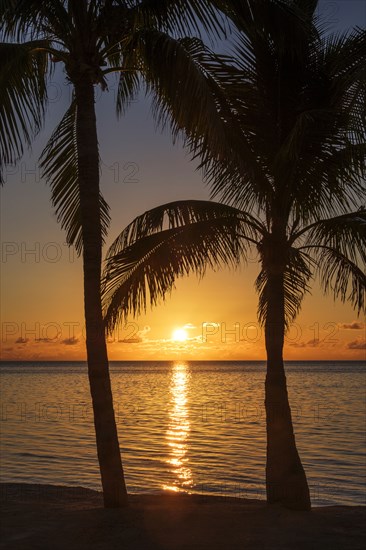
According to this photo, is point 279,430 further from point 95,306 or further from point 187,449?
point 187,449

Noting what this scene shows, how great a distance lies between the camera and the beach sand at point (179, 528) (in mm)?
8711

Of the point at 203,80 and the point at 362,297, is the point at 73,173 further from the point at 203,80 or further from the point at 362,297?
the point at 362,297

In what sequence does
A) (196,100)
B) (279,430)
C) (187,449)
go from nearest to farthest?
(196,100), (279,430), (187,449)

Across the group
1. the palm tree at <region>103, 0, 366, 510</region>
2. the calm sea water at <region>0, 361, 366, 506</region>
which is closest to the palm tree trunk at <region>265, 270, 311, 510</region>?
the palm tree at <region>103, 0, 366, 510</region>

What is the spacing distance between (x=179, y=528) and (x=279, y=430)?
2813 mm

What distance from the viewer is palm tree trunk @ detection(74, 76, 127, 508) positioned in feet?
33.9

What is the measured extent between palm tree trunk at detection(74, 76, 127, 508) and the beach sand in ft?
1.90

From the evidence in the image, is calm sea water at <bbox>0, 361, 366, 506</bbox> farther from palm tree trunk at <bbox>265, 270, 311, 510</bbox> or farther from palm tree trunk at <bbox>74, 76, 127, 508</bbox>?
palm tree trunk at <bbox>74, 76, 127, 508</bbox>

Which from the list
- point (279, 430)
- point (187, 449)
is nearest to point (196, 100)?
point (279, 430)

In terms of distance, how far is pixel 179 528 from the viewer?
30.8ft

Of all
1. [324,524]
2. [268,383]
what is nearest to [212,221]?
[268,383]

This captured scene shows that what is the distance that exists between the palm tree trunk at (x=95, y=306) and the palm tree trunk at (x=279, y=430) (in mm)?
2549

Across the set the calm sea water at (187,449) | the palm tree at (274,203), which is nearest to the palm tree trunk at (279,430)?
the palm tree at (274,203)

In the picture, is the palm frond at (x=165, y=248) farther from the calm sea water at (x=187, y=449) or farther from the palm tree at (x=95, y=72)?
the calm sea water at (x=187, y=449)
